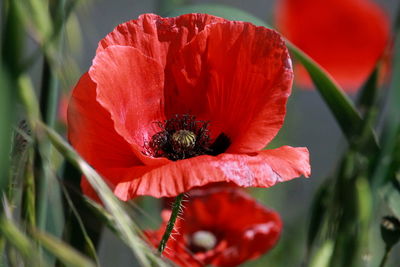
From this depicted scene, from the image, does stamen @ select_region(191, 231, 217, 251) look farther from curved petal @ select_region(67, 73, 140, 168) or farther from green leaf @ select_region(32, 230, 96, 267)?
green leaf @ select_region(32, 230, 96, 267)

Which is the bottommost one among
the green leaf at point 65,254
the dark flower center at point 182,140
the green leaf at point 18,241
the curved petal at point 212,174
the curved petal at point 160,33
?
the dark flower center at point 182,140

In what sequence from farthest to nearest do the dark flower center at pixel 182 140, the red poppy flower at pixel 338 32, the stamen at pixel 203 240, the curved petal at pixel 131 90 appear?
1. the red poppy flower at pixel 338 32
2. the stamen at pixel 203 240
3. the dark flower center at pixel 182 140
4. the curved petal at pixel 131 90

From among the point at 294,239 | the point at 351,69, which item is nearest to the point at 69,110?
the point at 294,239

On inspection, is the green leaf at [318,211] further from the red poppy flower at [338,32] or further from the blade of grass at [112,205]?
the red poppy flower at [338,32]

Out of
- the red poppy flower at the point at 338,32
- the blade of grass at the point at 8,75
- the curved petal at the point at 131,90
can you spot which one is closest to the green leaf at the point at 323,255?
the curved petal at the point at 131,90

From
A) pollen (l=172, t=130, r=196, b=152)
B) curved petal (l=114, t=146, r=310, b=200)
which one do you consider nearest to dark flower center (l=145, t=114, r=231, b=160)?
pollen (l=172, t=130, r=196, b=152)

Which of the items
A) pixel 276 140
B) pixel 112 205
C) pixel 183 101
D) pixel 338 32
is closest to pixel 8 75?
pixel 112 205
